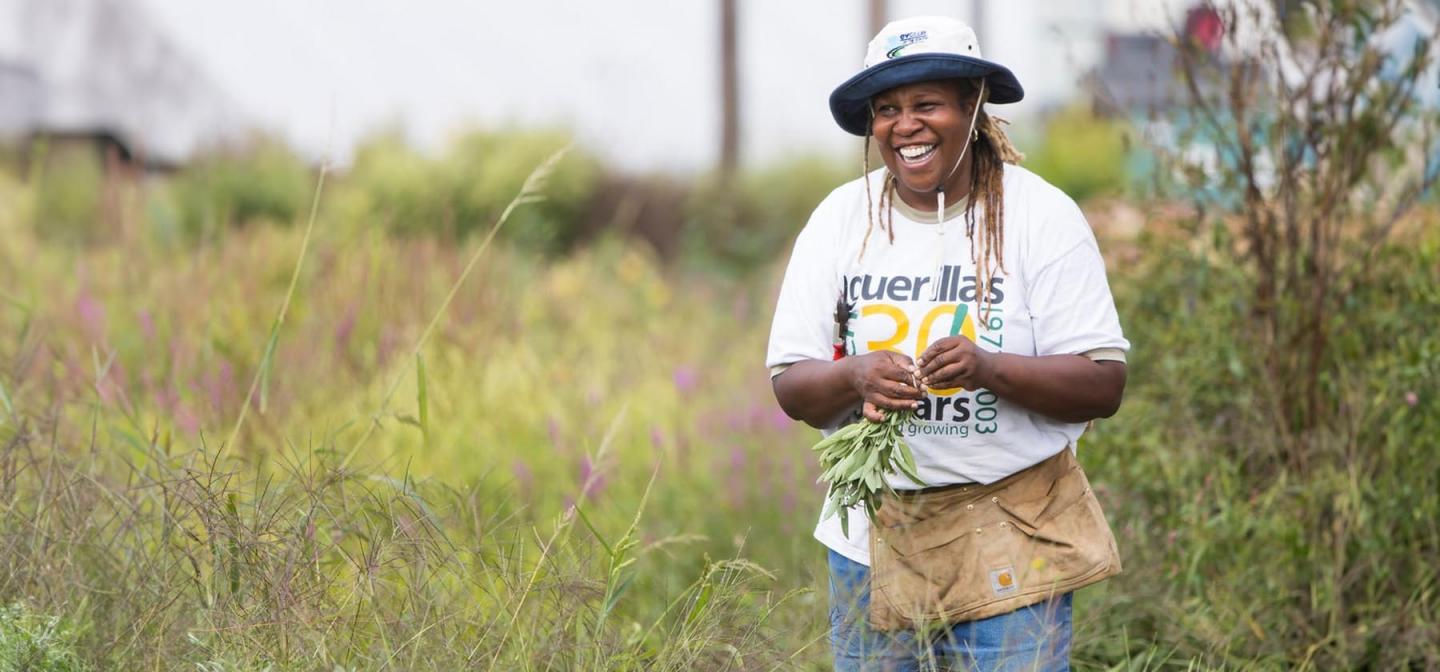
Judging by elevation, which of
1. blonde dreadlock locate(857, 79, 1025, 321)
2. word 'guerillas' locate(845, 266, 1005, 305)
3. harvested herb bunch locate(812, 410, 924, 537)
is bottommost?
harvested herb bunch locate(812, 410, 924, 537)

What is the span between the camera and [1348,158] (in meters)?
5.11

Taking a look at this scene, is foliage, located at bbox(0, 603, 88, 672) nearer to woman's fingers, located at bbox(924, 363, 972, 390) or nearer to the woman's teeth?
woman's fingers, located at bbox(924, 363, 972, 390)

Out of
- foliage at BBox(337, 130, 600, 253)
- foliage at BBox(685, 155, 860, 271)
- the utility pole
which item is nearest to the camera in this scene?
foliage at BBox(337, 130, 600, 253)

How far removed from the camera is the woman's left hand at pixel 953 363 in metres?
3.04

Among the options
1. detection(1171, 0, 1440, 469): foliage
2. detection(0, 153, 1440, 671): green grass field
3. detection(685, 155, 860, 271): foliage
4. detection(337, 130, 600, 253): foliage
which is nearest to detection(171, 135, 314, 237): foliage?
detection(337, 130, 600, 253): foliage

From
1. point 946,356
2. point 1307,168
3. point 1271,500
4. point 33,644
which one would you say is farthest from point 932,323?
point 1307,168

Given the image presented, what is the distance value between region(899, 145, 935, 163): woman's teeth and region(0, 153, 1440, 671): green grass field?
0.77 m

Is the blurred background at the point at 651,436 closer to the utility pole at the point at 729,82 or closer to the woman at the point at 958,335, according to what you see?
the woman at the point at 958,335

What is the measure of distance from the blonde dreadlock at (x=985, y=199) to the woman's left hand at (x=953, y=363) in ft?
0.48

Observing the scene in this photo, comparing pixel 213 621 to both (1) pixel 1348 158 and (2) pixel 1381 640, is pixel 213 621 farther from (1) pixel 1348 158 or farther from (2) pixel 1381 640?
(1) pixel 1348 158

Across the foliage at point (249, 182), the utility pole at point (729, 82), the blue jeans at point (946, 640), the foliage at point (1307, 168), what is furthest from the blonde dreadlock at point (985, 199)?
the utility pole at point (729, 82)

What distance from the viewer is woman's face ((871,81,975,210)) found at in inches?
129

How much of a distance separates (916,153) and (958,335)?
35 cm

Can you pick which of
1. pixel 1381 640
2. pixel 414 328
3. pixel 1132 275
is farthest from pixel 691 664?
pixel 414 328
